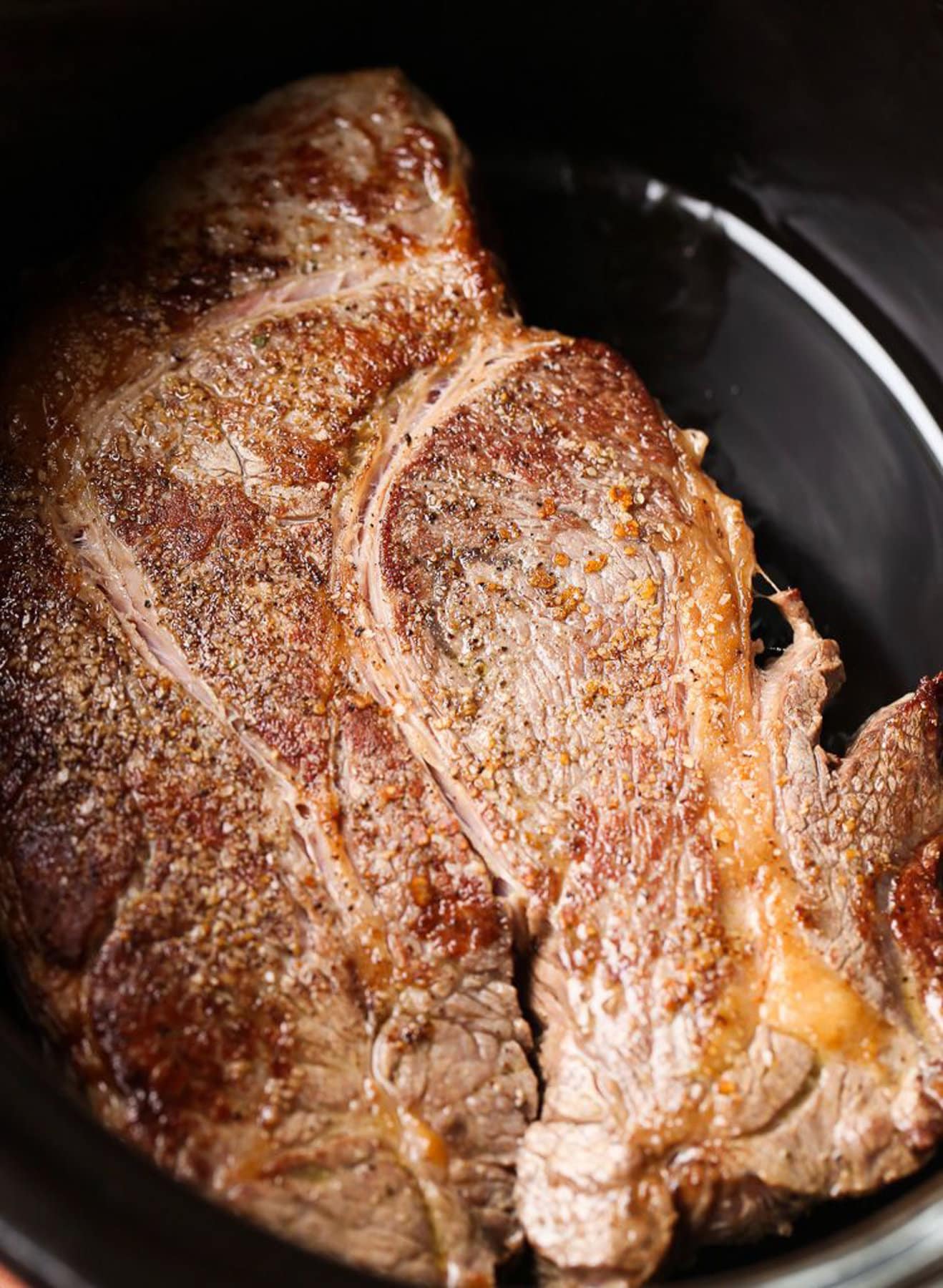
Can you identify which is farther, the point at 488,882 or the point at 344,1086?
the point at 488,882

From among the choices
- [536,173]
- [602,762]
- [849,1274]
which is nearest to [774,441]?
[536,173]

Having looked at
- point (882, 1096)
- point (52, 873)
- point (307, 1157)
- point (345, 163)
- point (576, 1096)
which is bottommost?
point (882, 1096)

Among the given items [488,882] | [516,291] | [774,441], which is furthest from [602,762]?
[516,291]

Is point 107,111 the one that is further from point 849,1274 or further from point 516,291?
point 849,1274

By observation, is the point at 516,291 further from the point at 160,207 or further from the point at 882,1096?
the point at 882,1096

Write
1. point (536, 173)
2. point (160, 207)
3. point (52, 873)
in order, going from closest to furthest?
1. point (52, 873)
2. point (160, 207)
3. point (536, 173)

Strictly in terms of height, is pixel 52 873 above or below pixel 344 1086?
above

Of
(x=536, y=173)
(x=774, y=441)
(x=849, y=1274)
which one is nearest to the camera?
(x=849, y=1274)
